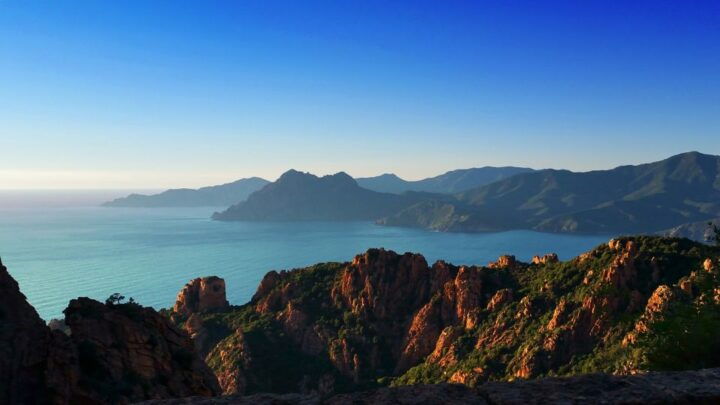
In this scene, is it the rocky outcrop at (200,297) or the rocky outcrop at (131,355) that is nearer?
the rocky outcrop at (131,355)

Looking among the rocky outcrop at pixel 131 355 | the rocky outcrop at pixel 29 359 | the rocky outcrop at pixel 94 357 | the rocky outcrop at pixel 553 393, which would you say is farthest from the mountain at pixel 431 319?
the rocky outcrop at pixel 553 393

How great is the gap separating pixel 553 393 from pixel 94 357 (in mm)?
19679

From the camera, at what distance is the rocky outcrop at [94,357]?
15945 millimetres

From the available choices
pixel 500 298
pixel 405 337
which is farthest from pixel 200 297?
pixel 500 298

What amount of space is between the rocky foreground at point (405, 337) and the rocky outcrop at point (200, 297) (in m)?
0.21

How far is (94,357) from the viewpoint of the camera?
19.2 m

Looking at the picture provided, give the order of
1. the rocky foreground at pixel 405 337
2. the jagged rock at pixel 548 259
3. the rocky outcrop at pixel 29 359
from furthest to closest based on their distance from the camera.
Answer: the jagged rock at pixel 548 259 → the rocky outcrop at pixel 29 359 → the rocky foreground at pixel 405 337

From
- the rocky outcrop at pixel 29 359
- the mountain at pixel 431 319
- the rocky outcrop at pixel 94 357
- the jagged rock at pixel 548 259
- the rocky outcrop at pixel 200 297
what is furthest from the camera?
the rocky outcrop at pixel 200 297

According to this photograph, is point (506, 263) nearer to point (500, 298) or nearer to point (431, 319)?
point (500, 298)

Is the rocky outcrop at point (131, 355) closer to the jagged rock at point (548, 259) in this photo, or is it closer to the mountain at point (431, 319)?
the mountain at point (431, 319)

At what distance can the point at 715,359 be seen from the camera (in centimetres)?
793

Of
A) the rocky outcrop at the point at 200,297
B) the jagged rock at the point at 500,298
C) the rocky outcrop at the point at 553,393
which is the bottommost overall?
the rocky outcrop at the point at 200,297

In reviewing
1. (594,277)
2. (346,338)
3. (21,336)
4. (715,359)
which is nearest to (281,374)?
(346,338)

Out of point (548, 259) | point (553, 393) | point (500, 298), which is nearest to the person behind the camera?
point (553, 393)
